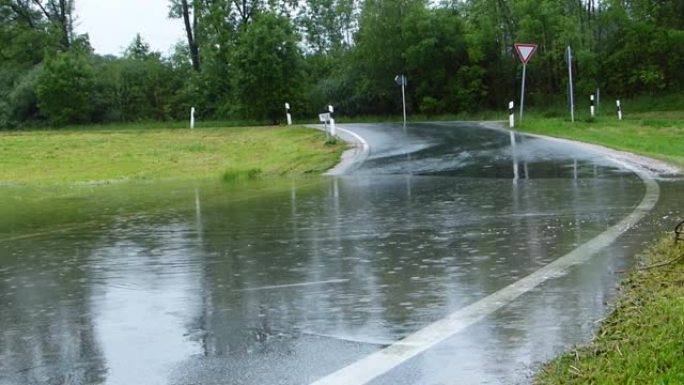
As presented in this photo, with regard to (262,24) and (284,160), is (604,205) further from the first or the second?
(262,24)

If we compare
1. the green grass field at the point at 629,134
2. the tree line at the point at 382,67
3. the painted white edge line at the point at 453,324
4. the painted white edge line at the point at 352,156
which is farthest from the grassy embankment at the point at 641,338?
the tree line at the point at 382,67

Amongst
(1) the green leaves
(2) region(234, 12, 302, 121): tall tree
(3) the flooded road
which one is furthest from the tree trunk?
(3) the flooded road

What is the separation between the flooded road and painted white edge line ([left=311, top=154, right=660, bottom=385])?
0.15 ft

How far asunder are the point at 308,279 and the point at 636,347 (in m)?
2.92

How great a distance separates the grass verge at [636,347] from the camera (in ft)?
11.3

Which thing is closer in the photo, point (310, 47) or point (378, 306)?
point (378, 306)

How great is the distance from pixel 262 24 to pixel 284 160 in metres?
22.7

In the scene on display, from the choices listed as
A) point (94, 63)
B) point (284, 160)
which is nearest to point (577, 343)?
point (284, 160)

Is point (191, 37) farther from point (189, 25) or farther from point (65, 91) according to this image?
point (65, 91)

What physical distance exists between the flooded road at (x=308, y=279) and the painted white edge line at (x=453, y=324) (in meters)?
0.05

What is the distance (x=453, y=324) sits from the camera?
4660mm

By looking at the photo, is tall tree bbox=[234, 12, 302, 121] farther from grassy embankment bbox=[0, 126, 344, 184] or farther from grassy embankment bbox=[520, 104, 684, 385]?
grassy embankment bbox=[520, 104, 684, 385]

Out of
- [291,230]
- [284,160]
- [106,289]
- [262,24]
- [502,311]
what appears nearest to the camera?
[502,311]

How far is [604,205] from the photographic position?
933 centimetres
